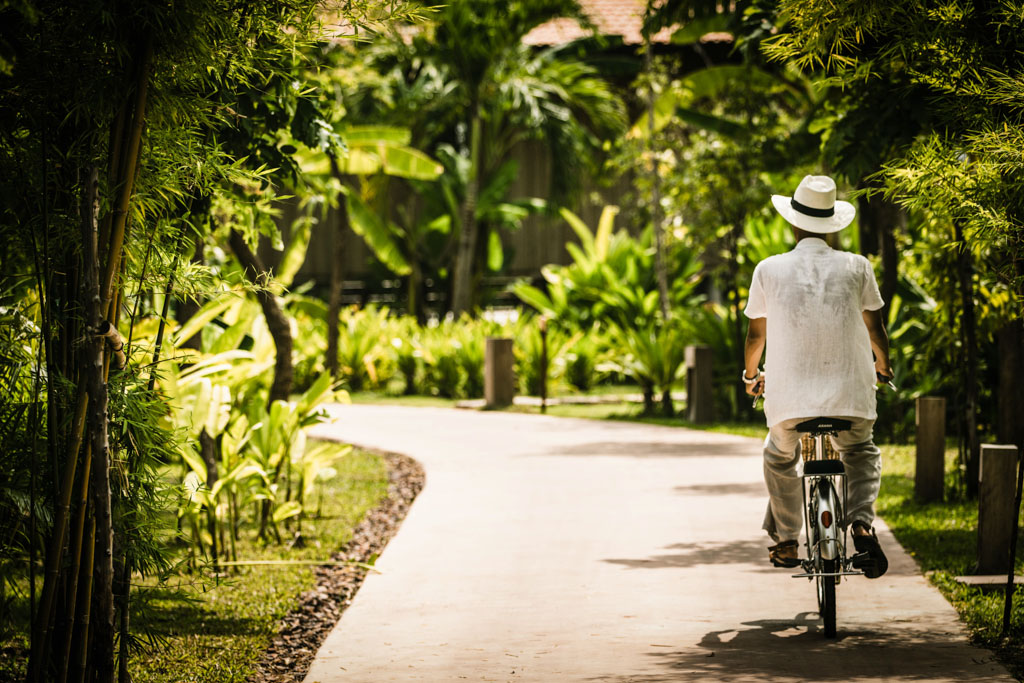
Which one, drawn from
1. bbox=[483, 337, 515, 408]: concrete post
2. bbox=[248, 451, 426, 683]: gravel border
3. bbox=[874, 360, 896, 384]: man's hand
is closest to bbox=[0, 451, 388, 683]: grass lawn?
bbox=[248, 451, 426, 683]: gravel border

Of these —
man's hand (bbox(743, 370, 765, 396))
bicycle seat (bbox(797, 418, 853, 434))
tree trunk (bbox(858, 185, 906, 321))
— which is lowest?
bicycle seat (bbox(797, 418, 853, 434))

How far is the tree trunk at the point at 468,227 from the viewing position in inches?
912

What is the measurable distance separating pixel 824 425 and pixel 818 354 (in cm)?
31

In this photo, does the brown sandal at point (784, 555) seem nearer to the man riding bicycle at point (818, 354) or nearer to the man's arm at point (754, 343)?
the man riding bicycle at point (818, 354)

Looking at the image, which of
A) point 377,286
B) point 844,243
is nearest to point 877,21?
point 844,243

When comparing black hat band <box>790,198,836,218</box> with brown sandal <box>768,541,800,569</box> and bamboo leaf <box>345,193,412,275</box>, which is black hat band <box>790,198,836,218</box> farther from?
bamboo leaf <box>345,193,412,275</box>

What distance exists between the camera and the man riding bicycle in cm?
572

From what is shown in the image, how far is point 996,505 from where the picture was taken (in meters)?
6.45

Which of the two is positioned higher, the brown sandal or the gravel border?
the brown sandal

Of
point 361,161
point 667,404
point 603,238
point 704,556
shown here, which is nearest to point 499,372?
point 667,404

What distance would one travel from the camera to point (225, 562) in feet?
24.2

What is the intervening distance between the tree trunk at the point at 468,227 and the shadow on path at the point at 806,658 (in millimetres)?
17674

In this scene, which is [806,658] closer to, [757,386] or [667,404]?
[757,386]

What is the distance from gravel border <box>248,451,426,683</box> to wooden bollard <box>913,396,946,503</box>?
12.5ft
